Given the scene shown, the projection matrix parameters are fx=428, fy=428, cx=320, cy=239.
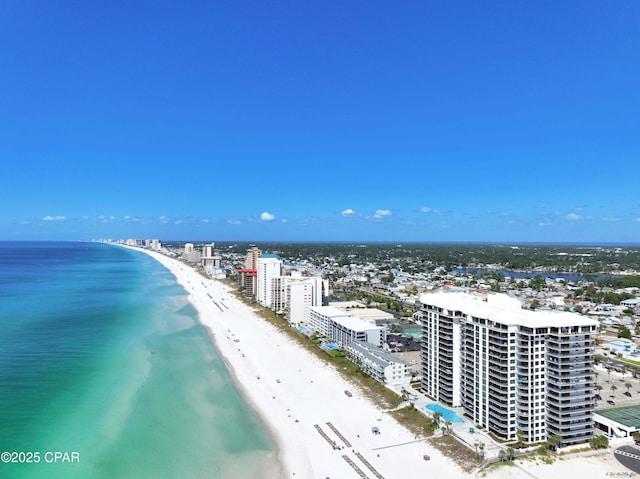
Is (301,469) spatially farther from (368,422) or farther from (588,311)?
(588,311)

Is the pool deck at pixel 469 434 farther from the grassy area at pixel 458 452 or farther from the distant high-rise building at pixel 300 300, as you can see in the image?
the distant high-rise building at pixel 300 300

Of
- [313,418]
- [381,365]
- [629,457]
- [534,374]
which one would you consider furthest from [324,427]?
[629,457]

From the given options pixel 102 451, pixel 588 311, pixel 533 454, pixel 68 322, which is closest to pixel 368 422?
pixel 533 454

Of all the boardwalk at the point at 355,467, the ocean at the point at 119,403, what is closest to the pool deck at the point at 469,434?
the boardwalk at the point at 355,467

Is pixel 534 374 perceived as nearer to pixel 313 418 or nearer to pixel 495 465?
pixel 495 465

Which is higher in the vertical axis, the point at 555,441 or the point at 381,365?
the point at 381,365

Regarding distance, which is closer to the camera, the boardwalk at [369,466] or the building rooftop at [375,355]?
the boardwalk at [369,466]

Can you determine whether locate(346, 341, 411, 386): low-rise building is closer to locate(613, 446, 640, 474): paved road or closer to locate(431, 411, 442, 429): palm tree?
locate(431, 411, 442, 429): palm tree
